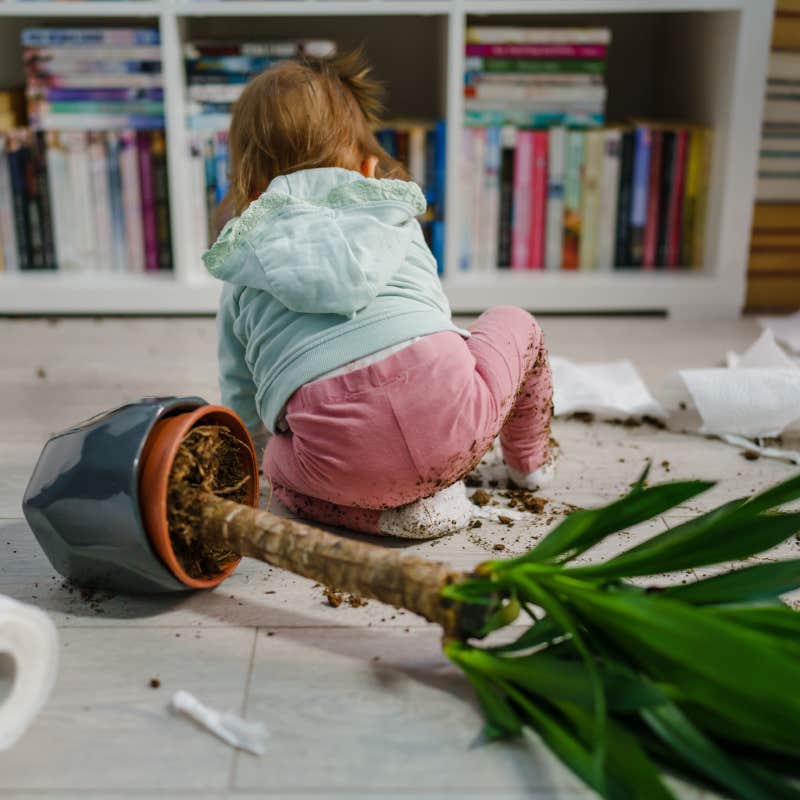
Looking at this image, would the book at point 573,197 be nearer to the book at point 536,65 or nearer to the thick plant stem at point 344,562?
the book at point 536,65

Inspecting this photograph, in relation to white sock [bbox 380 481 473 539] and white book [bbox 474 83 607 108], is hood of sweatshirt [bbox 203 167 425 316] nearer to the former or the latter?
white sock [bbox 380 481 473 539]

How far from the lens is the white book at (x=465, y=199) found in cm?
199

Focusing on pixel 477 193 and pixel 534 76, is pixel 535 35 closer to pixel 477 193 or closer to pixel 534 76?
pixel 534 76

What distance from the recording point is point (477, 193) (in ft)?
6.63

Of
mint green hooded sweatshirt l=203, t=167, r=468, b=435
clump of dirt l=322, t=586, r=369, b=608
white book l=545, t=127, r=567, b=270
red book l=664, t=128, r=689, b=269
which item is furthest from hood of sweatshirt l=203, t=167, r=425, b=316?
red book l=664, t=128, r=689, b=269

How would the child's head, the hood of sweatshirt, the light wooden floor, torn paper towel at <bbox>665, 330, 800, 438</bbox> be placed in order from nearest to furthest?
the light wooden floor
the hood of sweatshirt
the child's head
torn paper towel at <bbox>665, 330, 800, 438</bbox>

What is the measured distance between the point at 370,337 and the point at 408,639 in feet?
0.94

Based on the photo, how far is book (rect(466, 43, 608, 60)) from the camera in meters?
1.95

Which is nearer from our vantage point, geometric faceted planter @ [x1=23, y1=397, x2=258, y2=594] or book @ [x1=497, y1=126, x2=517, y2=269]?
geometric faceted planter @ [x1=23, y1=397, x2=258, y2=594]

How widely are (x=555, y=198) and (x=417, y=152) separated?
0.93ft

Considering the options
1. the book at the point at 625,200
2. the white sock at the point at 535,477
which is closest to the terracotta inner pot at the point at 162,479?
the white sock at the point at 535,477

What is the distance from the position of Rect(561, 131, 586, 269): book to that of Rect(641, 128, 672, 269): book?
0.14 m

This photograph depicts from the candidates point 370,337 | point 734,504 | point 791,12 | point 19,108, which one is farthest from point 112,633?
point 791,12

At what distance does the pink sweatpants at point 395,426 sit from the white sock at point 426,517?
14mm
